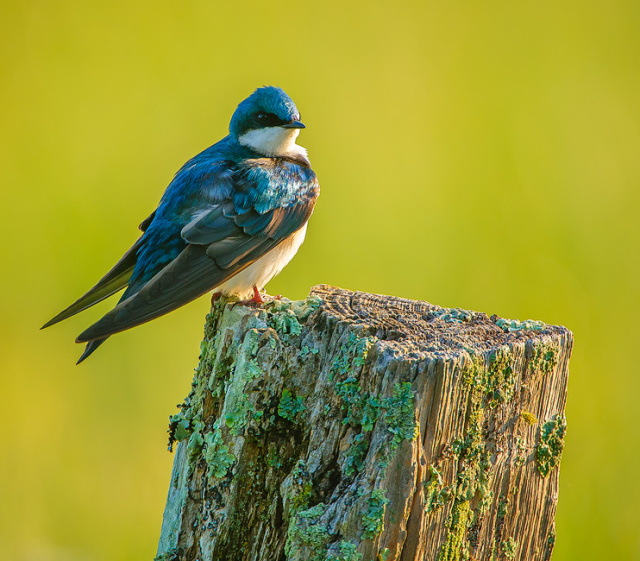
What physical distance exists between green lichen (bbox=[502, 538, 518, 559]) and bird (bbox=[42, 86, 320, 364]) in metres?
1.23

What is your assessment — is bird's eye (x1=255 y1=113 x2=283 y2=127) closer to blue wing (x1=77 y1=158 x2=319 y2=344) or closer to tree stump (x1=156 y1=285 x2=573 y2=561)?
blue wing (x1=77 y1=158 x2=319 y2=344)

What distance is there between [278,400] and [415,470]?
48 cm

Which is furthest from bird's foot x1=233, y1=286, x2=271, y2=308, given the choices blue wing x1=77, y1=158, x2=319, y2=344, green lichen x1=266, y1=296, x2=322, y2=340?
green lichen x1=266, y1=296, x2=322, y2=340

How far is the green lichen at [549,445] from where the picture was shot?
2365 mm

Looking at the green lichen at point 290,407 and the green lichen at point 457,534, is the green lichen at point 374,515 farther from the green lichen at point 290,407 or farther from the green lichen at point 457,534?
the green lichen at point 290,407

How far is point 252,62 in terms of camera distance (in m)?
6.71

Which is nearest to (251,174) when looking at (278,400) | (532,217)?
(278,400)

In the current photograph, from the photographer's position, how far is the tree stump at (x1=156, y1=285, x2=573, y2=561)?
2051 mm

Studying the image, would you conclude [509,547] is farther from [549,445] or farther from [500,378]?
[500,378]

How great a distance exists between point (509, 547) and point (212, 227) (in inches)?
67.9

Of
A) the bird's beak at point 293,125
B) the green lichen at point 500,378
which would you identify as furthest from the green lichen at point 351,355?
the bird's beak at point 293,125

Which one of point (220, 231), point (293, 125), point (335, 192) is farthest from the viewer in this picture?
point (335, 192)

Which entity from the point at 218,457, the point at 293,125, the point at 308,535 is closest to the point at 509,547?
the point at 308,535

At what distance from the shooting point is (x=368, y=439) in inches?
82.7
